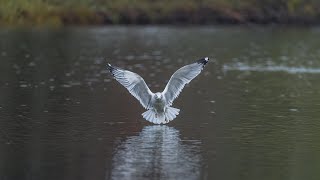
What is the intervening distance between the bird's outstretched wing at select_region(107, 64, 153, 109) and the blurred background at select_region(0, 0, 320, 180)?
801mm

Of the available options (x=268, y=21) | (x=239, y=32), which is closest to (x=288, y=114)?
(x=239, y=32)

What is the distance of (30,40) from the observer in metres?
54.9

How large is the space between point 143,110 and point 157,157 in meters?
7.27

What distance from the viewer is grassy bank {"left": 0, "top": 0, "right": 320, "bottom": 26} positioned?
245 ft

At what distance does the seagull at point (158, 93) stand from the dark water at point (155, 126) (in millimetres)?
415

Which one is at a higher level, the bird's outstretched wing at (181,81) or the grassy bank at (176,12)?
the grassy bank at (176,12)

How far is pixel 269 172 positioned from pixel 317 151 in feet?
8.24

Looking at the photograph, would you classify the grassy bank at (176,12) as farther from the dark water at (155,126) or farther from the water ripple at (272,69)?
the water ripple at (272,69)

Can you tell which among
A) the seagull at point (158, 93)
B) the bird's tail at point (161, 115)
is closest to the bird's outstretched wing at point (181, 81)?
the seagull at point (158, 93)

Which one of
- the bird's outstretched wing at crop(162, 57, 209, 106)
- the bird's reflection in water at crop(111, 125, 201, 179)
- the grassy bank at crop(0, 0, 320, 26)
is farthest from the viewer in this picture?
the grassy bank at crop(0, 0, 320, 26)

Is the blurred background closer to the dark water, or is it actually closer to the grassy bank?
the dark water

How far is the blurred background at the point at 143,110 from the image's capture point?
58.5 feet

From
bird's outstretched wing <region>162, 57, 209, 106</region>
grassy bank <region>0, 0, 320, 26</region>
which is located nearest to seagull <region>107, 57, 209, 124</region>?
bird's outstretched wing <region>162, 57, 209, 106</region>

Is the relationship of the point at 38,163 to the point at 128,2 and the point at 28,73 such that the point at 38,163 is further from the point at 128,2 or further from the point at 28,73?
the point at 128,2
